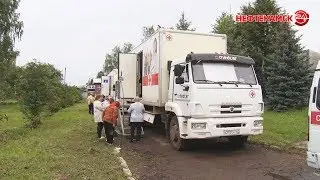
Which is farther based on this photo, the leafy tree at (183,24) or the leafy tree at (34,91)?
the leafy tree at (183,24)

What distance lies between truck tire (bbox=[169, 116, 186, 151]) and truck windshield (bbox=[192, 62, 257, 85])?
1634 millimetres

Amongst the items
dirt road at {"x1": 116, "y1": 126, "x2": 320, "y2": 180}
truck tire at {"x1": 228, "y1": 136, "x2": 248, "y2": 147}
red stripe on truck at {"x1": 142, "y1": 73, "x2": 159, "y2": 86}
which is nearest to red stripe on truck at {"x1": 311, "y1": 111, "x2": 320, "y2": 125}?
dirt road at {"x1": 116, "y1": 126, "x2": 320, "y2": 180}

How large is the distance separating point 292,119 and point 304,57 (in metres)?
5.77

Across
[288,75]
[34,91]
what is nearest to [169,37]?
[34,91]

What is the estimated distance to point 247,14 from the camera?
3447cm

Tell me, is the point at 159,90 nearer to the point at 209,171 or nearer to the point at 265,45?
the point at 209,171

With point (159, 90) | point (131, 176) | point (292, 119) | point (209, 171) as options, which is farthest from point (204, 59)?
point (292, 119)

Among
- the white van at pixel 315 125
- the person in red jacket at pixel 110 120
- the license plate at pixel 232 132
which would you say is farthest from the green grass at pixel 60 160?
the white van at pixel 315 125

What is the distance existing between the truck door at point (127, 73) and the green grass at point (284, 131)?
5.41m

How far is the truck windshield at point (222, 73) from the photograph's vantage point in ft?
41.6

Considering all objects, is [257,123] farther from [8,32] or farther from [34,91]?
[8,32]

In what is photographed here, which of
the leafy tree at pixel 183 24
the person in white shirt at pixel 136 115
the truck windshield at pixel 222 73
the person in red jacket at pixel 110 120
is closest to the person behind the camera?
the truck windshield at pixel 222 73

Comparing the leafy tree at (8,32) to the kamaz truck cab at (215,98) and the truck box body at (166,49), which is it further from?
the kamaz truck cab at (215,98)

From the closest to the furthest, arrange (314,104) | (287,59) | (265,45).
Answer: (314,104), (287,59), (265,45)
